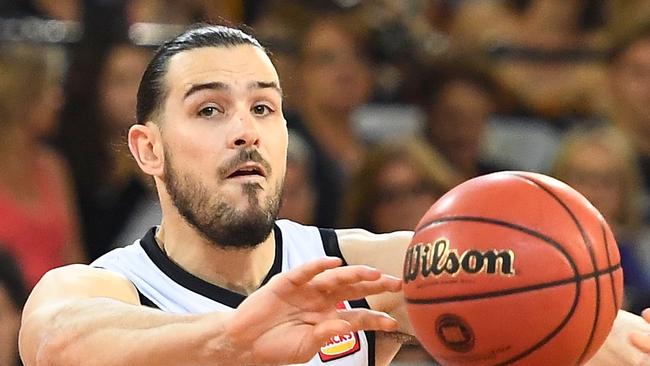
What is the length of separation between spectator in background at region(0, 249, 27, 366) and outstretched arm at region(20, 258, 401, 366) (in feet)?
7.06

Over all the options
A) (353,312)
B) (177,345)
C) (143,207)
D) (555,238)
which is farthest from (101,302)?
(143,207)

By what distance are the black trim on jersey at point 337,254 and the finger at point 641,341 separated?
0.82 meters

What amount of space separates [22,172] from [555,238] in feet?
11.0

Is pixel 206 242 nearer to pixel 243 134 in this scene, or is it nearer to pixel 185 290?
pixel 185 290

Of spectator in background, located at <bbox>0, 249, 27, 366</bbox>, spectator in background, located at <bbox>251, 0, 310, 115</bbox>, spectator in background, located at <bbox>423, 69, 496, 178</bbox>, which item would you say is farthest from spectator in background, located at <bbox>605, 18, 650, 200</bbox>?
spectator in background, located at <bbox>0, 249, 27, 366</bbox>

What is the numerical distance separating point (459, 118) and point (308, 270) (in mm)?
4078

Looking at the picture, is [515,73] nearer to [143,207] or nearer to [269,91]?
[143,207]

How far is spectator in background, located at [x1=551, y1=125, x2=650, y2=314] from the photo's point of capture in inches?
247

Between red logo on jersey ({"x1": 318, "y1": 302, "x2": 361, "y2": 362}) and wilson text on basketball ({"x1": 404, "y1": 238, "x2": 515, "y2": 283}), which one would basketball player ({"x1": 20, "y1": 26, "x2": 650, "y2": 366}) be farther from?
wilson text on basketball ({"x1": 404, "y1": 238, "x2": 515, "y2": 283})

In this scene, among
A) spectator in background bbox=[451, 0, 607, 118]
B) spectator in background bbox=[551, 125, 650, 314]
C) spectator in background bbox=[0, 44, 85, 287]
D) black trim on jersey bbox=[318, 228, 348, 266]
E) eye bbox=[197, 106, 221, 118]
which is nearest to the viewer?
eye bbox=[197, 106, 221, 118]

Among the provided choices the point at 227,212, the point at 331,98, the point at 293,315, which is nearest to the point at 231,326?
the point at 293,315

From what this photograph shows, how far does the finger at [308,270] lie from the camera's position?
8.70 feet

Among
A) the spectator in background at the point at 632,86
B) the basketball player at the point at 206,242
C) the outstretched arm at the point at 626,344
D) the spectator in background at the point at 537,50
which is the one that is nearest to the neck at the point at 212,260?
the basketball player at the point at 206,242

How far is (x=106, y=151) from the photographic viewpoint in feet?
19.3
